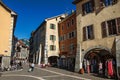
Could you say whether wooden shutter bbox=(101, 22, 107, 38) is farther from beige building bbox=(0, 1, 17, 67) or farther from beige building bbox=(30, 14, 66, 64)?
beige building bbox=(30, 14, 66, 64)

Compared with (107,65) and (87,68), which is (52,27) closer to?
(87,68)

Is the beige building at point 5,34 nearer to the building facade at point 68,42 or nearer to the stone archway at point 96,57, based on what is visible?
the building facade at point 68,42

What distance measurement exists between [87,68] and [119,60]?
586cm

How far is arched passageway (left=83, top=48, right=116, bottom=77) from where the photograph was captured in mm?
17700

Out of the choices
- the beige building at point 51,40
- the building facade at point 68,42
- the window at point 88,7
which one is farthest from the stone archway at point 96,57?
the beige building at point 51,40

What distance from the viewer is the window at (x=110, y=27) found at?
18.3 meters

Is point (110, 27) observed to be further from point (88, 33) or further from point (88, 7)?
point (88, 7)

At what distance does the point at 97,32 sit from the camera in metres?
20.8

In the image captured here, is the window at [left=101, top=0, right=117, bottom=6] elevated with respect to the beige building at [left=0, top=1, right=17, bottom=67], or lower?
elevated

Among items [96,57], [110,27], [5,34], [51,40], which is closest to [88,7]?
[110,27]

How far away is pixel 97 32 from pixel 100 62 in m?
4.06

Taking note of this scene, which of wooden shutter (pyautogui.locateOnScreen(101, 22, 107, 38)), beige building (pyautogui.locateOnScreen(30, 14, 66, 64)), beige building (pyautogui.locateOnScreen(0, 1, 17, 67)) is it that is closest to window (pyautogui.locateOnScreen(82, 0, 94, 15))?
wooden shutter (pyautogui.locateOnScreen(101, 22, 107, 38))

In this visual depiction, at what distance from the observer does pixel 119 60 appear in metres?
17.1

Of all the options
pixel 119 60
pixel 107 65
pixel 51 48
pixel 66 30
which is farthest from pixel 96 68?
pixel 51 48
